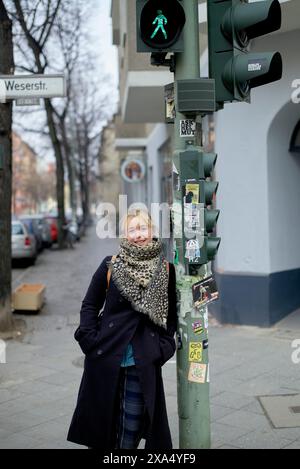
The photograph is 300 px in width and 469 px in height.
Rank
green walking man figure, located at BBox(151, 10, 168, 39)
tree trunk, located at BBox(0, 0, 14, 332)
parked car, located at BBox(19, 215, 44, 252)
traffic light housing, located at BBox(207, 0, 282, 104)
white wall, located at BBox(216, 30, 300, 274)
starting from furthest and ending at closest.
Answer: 1. parked car, located at BBox(19, 215, 44, 252)
2. tree trunk, located at BBox(0, 0, 14, 332)
3. white wall, located at BBox(216, 30, 300, 274)
4. traffic light housing, located at BBox(207, 0, 282, 104)
5. green walking man figure, located at BBox(151, 10, 168, 39)

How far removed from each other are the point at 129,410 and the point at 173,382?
269cm

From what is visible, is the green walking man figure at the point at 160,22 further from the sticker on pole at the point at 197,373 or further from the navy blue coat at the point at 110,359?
the sticker on pole at the point at 197,373

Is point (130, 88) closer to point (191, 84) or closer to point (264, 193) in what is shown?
point (264, 193)

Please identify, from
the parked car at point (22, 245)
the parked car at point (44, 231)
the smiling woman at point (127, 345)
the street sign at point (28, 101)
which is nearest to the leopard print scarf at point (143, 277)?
the smiling woman at point (127, 345)

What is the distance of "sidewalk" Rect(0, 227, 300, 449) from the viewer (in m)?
4.86

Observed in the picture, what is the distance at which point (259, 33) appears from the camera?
164 inches

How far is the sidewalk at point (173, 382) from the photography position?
486 centimetres

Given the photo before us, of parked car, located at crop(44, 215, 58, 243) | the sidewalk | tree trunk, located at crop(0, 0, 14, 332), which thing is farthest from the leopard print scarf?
parked car, located at crop(44, 215, 58, 243)

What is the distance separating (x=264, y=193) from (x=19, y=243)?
42.8ft

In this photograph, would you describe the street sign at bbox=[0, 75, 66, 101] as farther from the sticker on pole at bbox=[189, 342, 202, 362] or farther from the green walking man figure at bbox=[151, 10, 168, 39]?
the sticker on pole at bbox=[189, 342, 202, 362]

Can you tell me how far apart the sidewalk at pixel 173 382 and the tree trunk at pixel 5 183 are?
0.56 metres

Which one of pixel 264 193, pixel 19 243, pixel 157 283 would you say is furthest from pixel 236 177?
pixel 19 243

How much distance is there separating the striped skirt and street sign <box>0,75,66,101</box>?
442 centimetres

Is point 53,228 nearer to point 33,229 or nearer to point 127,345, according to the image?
point 33,229
